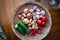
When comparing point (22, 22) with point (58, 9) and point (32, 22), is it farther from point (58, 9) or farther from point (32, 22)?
point (58, 9)

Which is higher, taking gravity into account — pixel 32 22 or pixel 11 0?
pixel 11 0

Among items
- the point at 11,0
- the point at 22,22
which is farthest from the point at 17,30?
the point at 11,0

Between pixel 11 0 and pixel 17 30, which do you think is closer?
pixel 17 30
